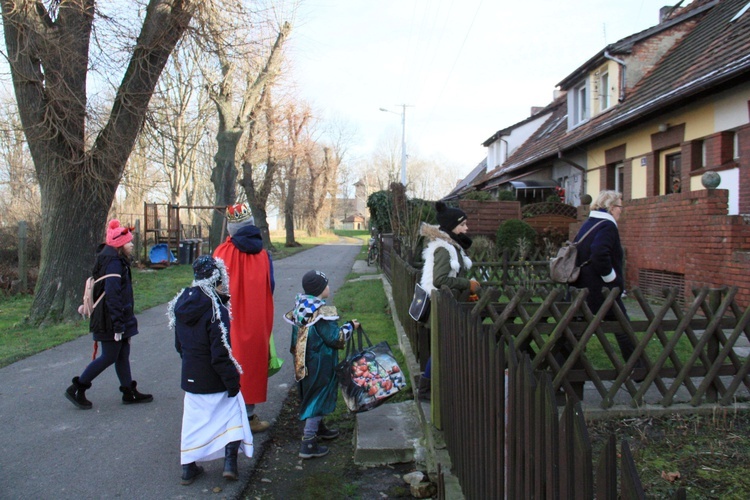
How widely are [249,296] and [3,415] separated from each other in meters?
2.65

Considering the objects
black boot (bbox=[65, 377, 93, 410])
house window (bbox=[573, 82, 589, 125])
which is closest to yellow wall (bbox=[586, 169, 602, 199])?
house window (bbox=[573, 82, 589, 125])

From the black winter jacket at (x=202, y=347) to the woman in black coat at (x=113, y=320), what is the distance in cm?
177

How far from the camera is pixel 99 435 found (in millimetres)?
4996

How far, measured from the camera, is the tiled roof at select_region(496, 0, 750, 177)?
34.0ft

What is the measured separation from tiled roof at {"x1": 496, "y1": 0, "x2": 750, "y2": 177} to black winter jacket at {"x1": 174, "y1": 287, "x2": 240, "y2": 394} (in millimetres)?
8944

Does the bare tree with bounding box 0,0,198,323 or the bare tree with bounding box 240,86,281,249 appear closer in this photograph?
the bare tree with bounding box 0,0,198,323

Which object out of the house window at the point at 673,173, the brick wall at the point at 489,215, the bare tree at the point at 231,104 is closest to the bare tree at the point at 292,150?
the bare tree at the point at 231,104

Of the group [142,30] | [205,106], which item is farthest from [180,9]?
[205,106]

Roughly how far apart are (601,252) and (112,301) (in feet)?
14.8

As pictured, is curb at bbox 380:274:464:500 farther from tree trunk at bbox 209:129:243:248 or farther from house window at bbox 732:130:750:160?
tree trunk at bbox 209:129:243:248

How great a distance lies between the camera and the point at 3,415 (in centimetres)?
550

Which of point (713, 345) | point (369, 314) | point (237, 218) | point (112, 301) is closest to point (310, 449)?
point (237, 218)

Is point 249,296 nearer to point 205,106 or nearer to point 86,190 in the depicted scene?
point 86,190

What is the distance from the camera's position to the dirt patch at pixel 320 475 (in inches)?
159
